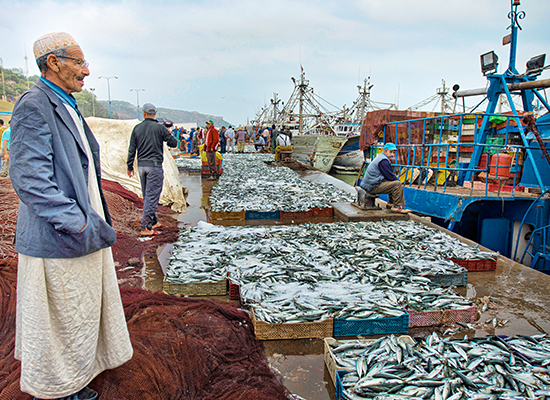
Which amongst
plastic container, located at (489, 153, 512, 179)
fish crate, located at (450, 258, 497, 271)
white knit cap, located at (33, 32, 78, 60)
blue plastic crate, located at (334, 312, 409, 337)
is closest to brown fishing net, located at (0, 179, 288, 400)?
blue plastic crate, located at (334, 312, 409, 337)

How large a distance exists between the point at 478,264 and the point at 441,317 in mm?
1888

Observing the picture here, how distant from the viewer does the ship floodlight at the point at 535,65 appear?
8.39 m

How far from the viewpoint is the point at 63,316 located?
1.96 m

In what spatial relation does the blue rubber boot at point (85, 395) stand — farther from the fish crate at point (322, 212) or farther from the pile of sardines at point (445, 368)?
the fish crate at point (322, 212)

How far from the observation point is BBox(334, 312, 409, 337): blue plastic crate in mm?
3266

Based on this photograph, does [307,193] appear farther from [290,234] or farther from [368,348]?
[368,348]

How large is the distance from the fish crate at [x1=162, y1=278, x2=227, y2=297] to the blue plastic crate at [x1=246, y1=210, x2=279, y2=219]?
3719 millimetres

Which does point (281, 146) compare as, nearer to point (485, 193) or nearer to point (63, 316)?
point (485, 193)

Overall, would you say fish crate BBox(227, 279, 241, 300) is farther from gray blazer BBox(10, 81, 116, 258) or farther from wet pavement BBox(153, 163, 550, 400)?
gray blazer BBox(10, 81, 116, 258)

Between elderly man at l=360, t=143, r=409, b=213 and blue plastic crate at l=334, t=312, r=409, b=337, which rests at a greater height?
elderly man at l=360, t=143, r=409, b=213

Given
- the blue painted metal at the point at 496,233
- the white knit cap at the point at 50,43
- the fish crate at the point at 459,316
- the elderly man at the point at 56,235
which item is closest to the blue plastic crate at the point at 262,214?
the fish crate at the point at 459,316

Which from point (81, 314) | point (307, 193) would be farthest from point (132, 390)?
point (307, 193)

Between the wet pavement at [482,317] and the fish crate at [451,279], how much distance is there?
0.30ft

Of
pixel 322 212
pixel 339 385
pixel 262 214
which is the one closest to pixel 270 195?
pixel 262 214
